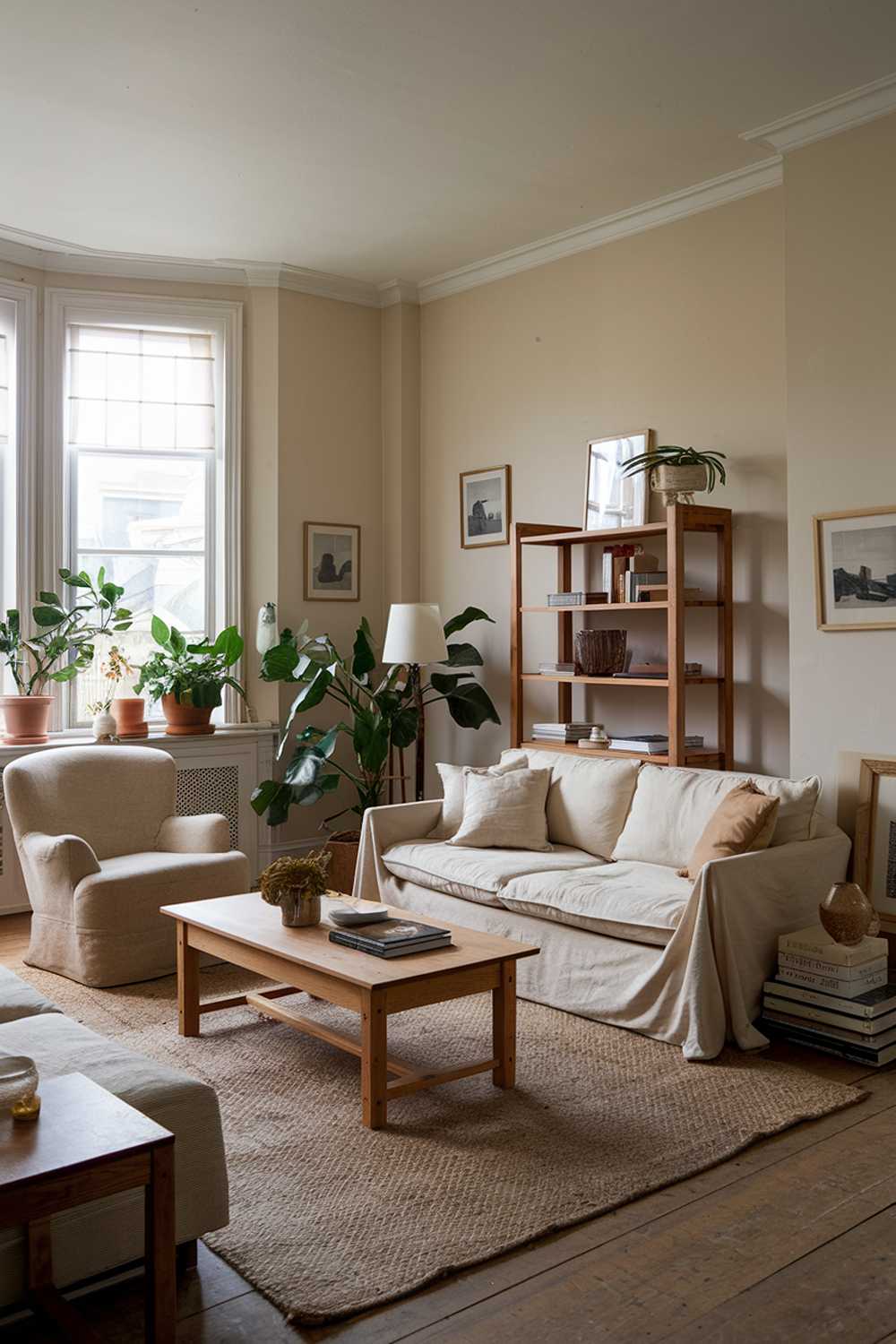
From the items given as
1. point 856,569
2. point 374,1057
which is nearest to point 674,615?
point 856,569

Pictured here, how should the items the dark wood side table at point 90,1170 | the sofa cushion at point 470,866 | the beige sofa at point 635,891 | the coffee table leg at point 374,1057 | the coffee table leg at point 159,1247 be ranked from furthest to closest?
1. the sofa cushion at point 470,866
2. the beige sofa at point 635,891
3. the coffee table leg at point 374,1057
4. the coffee table leg at point 159,1247
5. the dark wood side table at point 90,1170

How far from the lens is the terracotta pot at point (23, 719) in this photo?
5480mm

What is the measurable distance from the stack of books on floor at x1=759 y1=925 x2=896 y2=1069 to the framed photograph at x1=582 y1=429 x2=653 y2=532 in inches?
84.2

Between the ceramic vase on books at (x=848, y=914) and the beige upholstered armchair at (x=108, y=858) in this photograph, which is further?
the beige upholstered armchair at (x=108, y=858)

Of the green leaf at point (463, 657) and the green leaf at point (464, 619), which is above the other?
the green leaf at point (464, 619)

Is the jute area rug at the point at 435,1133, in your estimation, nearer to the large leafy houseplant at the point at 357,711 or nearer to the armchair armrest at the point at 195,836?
the armchair armrest at the point at 195,836

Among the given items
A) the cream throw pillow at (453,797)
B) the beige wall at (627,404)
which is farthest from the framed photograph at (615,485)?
the cream throw pillow at (453,797)

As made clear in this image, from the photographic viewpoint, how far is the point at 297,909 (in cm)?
361

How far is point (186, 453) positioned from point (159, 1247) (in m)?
4.88

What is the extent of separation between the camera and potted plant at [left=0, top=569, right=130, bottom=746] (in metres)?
5.48

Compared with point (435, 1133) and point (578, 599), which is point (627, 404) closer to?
point (578, 599)

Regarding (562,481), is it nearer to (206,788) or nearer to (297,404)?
(297,404)

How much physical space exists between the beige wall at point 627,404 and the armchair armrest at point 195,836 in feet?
5.67

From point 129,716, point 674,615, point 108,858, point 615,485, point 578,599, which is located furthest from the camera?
point 129,716
